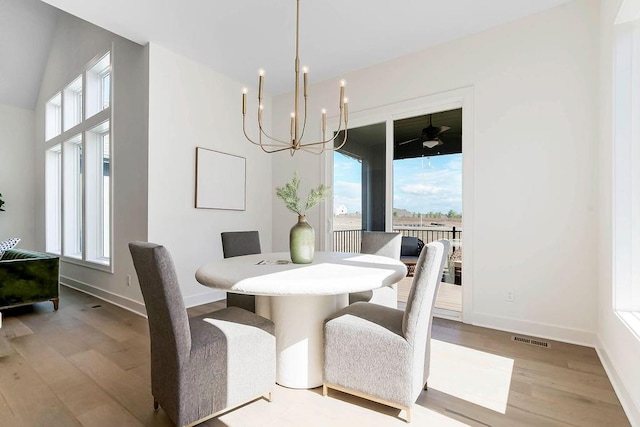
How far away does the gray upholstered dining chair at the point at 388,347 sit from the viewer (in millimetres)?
1588

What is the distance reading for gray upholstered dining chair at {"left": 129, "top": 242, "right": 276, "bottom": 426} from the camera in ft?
4.72

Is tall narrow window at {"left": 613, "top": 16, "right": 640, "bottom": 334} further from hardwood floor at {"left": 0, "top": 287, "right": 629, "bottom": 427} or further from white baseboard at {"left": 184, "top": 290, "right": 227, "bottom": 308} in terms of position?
white baseboard at {"left": 184, "top": 290, "right": 227, "bottom": 308}

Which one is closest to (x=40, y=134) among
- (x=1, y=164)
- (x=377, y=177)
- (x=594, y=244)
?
(x=1, y=164)

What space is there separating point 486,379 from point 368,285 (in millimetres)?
1197

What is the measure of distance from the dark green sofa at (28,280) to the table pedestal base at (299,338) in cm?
319

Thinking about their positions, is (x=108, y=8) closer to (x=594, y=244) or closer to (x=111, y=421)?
(x=111, y=421)

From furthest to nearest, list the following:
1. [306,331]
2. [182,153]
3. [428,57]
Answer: [182,153] → [428,57] → [306,331]

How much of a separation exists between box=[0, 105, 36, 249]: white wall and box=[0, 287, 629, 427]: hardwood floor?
4208mm

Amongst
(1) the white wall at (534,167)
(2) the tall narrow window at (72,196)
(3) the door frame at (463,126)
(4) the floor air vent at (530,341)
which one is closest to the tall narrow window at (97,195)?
(2) the tall narrow window at (72,196)

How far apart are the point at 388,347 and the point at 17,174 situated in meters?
7.56

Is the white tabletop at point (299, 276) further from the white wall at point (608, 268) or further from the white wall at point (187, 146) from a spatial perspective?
the white wall at point (187, 146)

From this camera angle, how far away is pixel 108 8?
2832 mm

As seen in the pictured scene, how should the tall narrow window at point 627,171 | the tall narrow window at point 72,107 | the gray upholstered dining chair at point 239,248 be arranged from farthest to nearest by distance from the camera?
1. the tall narrow window at point 72,107
2. the gray upholstered dining chair at point 239,248
3. the tall narrow window at point 627,171

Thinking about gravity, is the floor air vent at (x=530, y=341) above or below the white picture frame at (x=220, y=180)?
below
